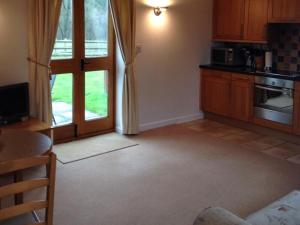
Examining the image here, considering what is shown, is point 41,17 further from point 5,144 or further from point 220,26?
point 220,26

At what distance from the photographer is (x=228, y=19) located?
6.14 meters

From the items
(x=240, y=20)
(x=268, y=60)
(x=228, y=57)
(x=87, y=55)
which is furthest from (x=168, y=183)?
(x=240, y=20)

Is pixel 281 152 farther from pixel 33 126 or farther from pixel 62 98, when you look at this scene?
pixel 33 126

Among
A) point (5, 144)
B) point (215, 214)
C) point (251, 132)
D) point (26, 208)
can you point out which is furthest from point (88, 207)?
point (251, 132)

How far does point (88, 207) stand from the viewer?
136 inches

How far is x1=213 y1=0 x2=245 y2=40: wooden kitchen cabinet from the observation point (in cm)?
596

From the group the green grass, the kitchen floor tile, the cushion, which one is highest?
the green grass

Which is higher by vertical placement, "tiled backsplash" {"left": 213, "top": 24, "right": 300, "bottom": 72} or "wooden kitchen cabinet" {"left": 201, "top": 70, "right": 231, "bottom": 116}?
"tiled backsplash" {"left": 213, "top": 24, "right": 300, "bottom": 72}

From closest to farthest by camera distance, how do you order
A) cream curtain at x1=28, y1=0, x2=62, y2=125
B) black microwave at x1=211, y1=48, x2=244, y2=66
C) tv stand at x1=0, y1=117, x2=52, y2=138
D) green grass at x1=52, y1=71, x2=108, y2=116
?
tv stand at x1=0, y1=117, x2=52, y2=138
cream curtain at x1=28, y1=0, x2=62, y2=125
green grass at x1=52, y1=71, x2=108, y2=116
black microwave at x1=211, y1=48, x2=244, y2=66

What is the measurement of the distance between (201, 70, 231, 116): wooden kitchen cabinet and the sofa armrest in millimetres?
4261

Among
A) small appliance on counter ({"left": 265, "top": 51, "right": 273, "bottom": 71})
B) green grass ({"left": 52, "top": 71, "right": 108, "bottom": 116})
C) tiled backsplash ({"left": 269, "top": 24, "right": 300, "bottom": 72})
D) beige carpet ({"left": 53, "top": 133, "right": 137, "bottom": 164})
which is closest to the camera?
beige carpet ({"left": 53, "top": 133, "right": 137, "bottom": 164})

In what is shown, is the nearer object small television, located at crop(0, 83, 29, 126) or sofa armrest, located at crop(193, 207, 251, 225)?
sofa armrest, located at crop(193, 207, 251, 225)

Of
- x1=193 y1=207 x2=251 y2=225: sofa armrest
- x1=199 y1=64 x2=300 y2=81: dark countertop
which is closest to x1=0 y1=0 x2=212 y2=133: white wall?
x1=199 y1=64 x2=300 y2=81: dark countertop

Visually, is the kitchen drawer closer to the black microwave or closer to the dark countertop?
the dark countertop
